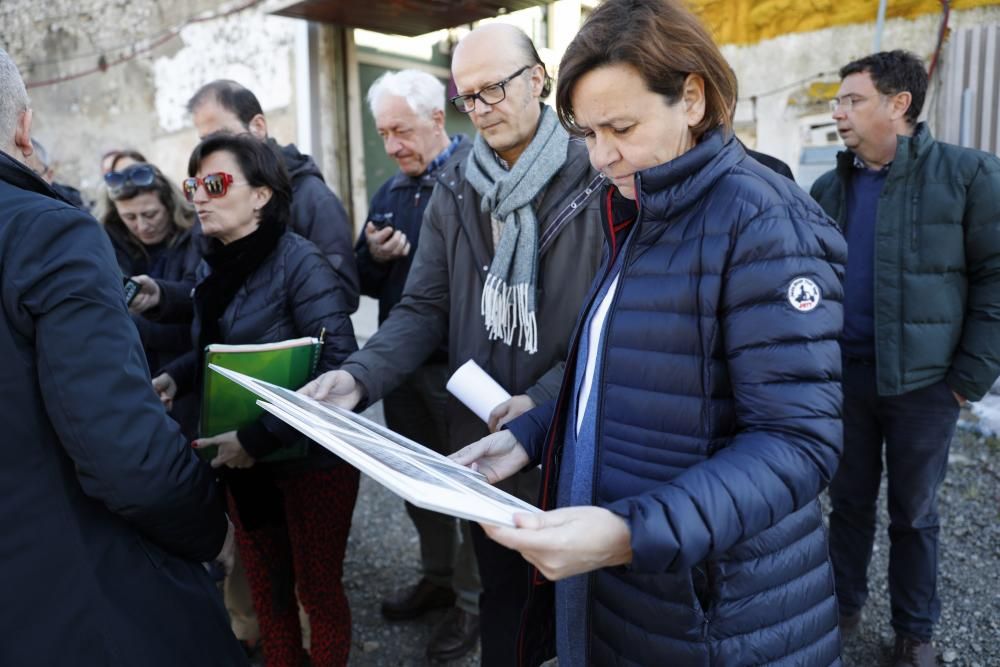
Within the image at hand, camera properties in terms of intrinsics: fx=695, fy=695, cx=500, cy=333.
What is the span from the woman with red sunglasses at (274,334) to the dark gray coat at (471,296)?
228 millimetres

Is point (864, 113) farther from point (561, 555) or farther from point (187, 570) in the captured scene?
point (187, 570)

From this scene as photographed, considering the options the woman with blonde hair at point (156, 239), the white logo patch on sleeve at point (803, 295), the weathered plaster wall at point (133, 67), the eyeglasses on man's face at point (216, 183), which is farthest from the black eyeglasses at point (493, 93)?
the weathered plaster wall at point (133, 67)

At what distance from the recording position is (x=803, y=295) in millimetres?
1074

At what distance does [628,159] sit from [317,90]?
21.1 ft

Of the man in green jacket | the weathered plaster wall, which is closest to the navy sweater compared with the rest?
the man in green jacket

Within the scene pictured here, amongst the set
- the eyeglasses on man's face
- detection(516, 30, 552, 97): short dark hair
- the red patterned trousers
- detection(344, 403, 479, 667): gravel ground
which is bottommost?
detection(344, 403, 479, 667): gravel ground

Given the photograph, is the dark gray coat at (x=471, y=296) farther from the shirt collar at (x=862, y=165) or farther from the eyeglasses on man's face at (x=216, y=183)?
the shirt collar at (x=862, y=165)

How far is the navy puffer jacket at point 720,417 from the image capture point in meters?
0.99

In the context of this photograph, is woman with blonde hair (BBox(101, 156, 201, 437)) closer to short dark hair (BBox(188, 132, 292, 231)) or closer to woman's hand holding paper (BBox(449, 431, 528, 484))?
short dark hair (BBox(188, 132, 292, 231))

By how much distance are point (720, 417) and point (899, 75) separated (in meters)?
2.18

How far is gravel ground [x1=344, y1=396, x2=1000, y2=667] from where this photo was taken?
2.83 m

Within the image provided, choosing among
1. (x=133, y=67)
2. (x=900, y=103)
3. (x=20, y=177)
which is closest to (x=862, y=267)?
(x=900, y=103)

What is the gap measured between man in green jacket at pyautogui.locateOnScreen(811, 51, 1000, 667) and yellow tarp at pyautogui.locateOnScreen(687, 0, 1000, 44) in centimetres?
247

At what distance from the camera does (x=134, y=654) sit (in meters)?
1.37
